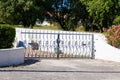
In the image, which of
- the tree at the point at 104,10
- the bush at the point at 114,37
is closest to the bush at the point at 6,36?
the bush at the point at 114,37

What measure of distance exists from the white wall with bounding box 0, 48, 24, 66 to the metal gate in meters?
2.13

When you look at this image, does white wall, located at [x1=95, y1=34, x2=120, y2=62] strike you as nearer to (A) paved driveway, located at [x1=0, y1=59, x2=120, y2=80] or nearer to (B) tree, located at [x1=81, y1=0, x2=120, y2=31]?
(A) paved driveway, located at [x1=0, y1=59, x2=120, y2=80]

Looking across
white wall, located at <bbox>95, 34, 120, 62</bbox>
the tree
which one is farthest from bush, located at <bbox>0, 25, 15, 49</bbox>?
the tree

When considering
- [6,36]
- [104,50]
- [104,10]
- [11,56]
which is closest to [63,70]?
[11,56]

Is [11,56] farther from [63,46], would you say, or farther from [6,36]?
[63,46]

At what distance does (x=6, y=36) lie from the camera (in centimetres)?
1339

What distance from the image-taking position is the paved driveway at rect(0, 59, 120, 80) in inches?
425

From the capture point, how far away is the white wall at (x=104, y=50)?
582 inches

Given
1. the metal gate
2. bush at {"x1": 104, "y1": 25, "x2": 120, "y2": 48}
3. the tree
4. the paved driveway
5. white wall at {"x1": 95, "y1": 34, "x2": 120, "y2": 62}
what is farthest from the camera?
the tree

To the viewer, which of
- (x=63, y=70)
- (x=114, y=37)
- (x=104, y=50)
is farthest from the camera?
(x=114, y=37)

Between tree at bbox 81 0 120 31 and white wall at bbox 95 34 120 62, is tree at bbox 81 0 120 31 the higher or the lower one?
the higher one

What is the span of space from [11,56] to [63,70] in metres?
2.03

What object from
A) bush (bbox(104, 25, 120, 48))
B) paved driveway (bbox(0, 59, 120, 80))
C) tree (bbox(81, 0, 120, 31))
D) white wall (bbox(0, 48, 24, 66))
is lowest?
paved driveway (bbox(0, 59, 120, 80))

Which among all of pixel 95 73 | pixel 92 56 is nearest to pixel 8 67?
pixel 95 73
